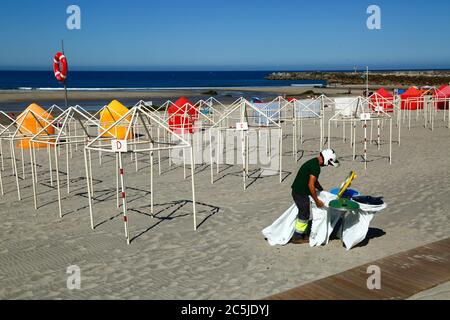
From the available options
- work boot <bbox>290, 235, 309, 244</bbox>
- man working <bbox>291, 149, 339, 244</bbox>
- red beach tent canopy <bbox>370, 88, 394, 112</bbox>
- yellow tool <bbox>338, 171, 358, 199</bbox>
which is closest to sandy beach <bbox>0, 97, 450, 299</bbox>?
work boot <bbox>290, 235, 309, 244</bbox>

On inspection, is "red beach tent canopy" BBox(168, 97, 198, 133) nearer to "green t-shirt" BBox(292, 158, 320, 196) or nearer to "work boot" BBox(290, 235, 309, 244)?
"work boot" BBox(290, 235, 309, 244)

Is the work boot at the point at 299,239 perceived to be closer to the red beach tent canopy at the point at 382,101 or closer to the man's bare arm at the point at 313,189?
the man's bare arm at the point at 313,189

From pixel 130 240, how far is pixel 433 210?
5750 millimetres

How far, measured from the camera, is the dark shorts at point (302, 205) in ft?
23.3

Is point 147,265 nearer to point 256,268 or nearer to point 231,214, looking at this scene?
point 256,268

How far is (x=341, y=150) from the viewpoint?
17.7 meters

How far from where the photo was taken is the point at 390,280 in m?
5.89

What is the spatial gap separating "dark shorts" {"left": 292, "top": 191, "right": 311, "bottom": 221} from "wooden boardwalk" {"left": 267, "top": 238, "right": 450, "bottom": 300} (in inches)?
46.8

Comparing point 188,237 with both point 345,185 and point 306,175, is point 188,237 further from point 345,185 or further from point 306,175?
point 345,185

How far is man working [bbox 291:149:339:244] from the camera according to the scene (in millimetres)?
6945

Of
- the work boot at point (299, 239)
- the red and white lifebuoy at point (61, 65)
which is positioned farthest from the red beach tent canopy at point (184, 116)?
A: the work boot at point (299, 239)
